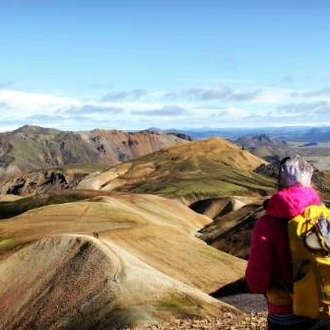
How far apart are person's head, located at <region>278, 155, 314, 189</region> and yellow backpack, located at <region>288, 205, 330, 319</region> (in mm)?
790

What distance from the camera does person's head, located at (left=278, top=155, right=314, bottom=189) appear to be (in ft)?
31.1

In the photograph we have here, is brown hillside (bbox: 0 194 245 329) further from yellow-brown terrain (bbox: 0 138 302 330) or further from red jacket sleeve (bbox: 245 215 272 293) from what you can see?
red jacket sleeve (bbox: 245 215 272 293)

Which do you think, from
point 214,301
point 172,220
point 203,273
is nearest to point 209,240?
point 172,220

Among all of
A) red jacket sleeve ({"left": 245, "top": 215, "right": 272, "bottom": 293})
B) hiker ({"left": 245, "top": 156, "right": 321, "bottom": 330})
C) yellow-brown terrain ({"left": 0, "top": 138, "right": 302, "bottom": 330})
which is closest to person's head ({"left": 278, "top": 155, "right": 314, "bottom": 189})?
hiker ({"left": 245, "top": 156, "right": 321, "bottom": 330})

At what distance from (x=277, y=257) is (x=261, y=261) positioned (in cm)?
27

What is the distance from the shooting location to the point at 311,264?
855 cm

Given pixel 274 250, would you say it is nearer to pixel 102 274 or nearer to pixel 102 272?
pixel 102 274

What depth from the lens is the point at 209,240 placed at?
10550 cm

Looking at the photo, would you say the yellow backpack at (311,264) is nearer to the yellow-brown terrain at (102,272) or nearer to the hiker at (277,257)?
the hiker at (277,257)

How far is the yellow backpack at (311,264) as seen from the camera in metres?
8.45

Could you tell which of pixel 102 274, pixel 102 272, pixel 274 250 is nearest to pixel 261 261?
pixel 274 250

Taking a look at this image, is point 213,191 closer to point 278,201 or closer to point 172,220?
point 172,220

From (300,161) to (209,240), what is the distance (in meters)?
96.8

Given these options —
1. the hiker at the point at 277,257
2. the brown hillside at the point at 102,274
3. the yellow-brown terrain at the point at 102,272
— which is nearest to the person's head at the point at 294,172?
the hiker at the point at 277,257
